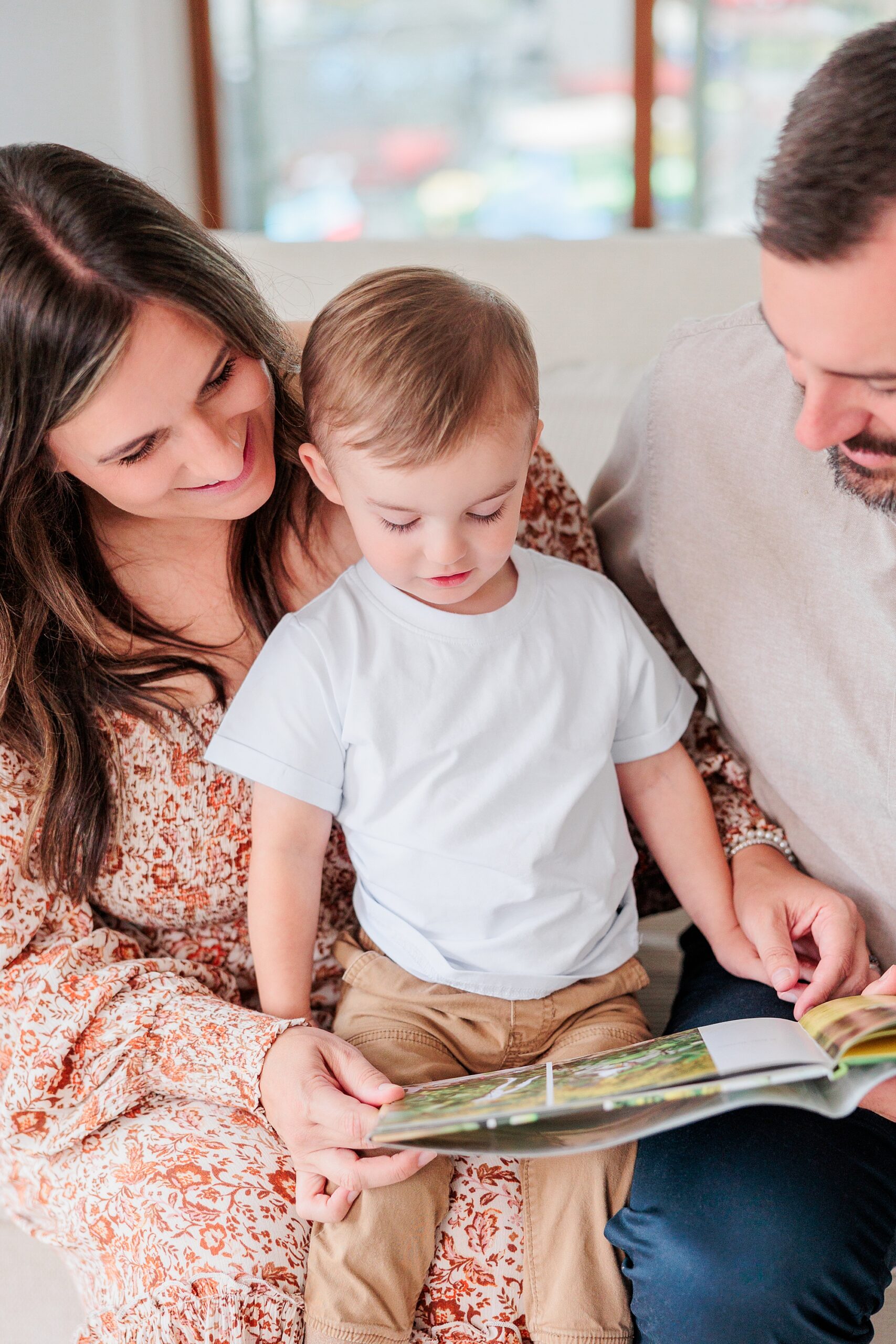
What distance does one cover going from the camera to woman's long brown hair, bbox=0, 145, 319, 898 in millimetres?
1090

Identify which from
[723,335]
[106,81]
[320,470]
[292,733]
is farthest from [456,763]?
[106,81]

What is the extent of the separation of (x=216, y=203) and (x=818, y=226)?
3.86 meters

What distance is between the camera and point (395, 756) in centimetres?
118

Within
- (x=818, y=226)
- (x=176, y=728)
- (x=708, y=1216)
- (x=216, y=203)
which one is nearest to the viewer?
(x=818, y=226)

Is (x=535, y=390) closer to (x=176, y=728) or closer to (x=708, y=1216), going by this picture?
(x=176, y=728)

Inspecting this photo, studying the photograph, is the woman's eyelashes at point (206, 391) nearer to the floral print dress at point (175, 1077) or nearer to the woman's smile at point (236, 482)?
the woman's smile at point (236, 482)

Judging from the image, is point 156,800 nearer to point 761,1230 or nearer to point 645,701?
point 645,701

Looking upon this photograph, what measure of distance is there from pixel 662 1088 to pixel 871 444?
0.53 meters

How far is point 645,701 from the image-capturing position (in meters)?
1.25

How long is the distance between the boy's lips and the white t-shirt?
65mm

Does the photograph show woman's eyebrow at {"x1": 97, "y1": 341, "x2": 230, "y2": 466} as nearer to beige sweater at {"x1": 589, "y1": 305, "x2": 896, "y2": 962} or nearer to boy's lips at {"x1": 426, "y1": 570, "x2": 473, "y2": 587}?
boy's lips at {"x1": 426, "y1": 570, "x2": 473, "y2": 587}

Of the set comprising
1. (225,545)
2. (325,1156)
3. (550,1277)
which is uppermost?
(225,545)

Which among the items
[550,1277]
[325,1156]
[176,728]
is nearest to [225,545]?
[176,728]

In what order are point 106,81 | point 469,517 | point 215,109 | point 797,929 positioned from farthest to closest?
point 215,109
point 106,81
point 797,929
point 469,517
